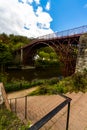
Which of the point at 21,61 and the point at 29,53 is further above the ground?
the point at 29,53

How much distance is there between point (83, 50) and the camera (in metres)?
11.9

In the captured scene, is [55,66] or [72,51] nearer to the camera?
[72,51]

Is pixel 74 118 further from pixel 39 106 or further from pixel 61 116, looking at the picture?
pixel 39 106

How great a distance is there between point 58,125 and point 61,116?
54 cm

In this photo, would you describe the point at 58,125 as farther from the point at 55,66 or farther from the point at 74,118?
the point at 55,66

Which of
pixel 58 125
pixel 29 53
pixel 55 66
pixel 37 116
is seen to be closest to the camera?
pixel 58 125

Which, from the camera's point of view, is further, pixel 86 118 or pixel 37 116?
pixel 37 116

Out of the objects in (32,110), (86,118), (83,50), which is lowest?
(32,110)

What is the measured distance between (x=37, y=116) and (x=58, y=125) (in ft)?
5.36

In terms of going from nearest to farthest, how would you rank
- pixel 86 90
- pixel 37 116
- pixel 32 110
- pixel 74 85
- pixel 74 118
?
pixel 74 118 < pixel 37 116 < pixel 32 110 < pixel 86 90 < pixel 74 85

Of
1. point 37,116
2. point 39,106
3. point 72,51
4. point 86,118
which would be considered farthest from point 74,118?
point 72,51

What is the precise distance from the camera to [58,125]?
4.29 m

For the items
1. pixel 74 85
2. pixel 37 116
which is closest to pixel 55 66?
pixel 74 85

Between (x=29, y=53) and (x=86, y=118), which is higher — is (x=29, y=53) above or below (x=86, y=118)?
above
